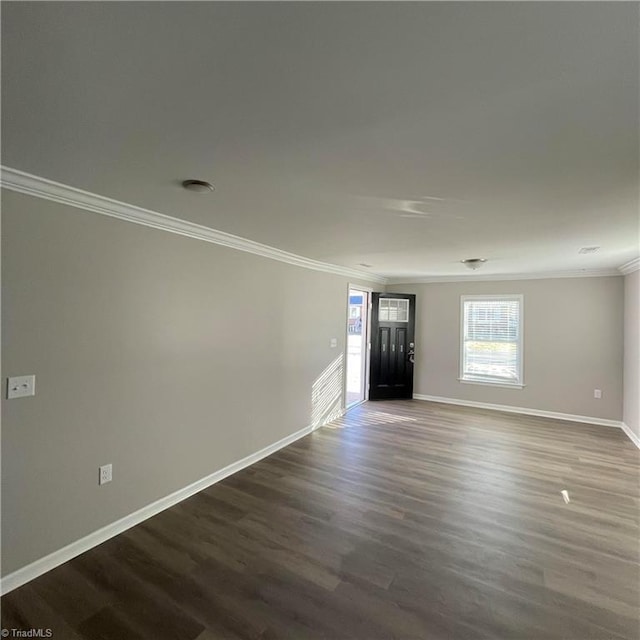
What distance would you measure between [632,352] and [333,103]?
17.4 ft

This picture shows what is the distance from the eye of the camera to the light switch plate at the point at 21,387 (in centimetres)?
188

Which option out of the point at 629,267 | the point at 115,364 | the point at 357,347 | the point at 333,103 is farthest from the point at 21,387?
the point at 629,267

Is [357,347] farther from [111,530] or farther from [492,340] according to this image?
[111,530]

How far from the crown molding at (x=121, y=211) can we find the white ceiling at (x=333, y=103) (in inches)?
3.9

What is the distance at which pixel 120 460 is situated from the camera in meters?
2.42

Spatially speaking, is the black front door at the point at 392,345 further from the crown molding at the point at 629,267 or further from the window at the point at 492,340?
the crown molding at the point at 629,267

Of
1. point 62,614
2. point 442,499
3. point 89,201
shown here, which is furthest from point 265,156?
point 442,499

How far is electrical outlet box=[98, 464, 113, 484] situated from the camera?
2.31 m

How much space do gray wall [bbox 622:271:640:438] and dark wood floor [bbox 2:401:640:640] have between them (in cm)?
113

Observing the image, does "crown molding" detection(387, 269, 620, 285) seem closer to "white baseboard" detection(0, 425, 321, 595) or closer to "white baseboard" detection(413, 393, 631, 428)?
"white baseboard" detection(413, 393, 631, 428)

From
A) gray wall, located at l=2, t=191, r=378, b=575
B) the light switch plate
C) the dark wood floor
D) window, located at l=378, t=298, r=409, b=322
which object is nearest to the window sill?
window, located at l=378, t=298, r=409, b=322

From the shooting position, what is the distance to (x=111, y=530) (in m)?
2.35

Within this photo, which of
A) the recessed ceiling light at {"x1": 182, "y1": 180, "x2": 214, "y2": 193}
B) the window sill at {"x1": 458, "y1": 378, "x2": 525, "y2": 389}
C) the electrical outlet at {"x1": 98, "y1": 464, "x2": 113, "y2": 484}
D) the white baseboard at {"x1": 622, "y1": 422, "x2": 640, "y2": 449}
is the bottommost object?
the white baseboard at {"x1": 622, "y1": 422, "x2": 640, "y2": 449}

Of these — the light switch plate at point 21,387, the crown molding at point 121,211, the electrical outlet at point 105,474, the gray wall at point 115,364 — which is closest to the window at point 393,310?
A: the crown molding at point 121,211
